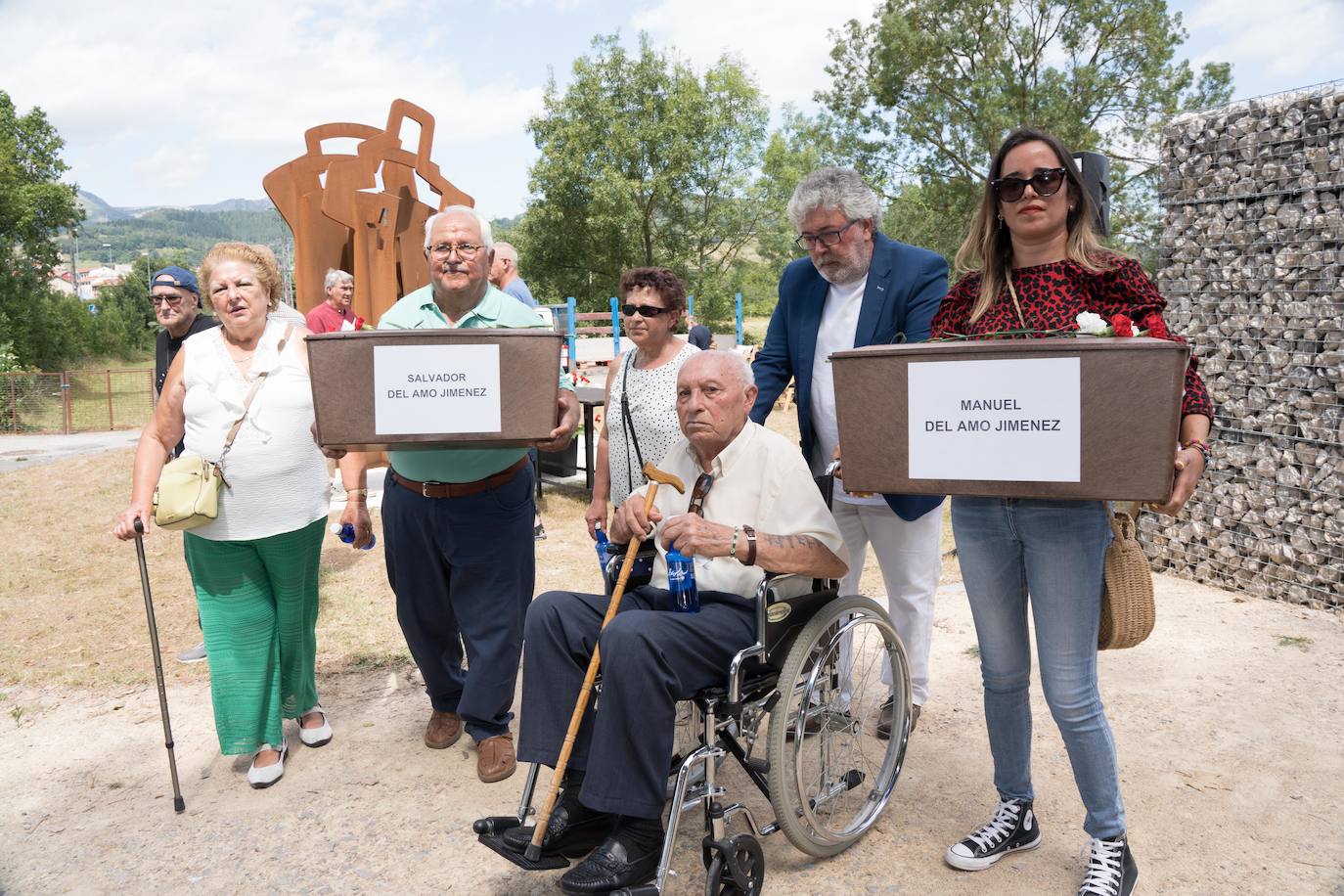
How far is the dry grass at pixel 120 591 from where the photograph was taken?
4.45m

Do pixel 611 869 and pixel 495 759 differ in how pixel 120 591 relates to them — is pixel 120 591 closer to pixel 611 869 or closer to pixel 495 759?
pixel 495 759

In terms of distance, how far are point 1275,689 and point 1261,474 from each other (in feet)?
5.70

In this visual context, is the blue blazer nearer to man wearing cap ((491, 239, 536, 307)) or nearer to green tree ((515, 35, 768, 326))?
man wearing cap ((491, 239, 536, 307))

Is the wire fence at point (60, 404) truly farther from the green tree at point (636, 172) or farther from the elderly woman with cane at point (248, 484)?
the green tree at point (636, 172)

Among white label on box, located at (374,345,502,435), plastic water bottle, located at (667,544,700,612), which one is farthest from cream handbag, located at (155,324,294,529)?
plastic water bottle, located at (667,544,700,612)

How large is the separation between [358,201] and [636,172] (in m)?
25.3

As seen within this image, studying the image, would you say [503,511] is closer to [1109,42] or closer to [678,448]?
[678,448]

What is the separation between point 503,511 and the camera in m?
3.12

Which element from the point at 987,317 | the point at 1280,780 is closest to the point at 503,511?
the point at 987,317

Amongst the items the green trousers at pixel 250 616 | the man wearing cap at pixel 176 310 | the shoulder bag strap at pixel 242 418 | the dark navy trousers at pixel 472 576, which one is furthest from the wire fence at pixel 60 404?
the dark navy trousers at pixel 472 576

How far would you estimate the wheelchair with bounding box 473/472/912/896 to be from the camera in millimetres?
2260

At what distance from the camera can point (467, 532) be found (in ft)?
10.1

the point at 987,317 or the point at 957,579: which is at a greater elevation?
the point at 987,317

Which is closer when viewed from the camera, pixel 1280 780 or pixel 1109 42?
pixel 1280 780
